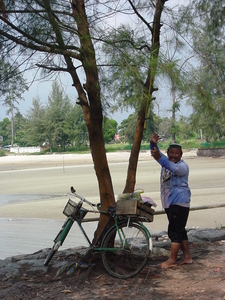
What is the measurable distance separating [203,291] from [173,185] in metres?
1.22

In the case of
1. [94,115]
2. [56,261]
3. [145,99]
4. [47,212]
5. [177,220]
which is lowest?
[47,212]

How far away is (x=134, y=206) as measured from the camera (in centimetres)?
409

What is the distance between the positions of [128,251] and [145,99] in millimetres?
1710

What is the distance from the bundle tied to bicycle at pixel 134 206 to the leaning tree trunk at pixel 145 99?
59 cm

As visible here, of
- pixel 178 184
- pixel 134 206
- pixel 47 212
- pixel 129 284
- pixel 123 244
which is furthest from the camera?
pixel 47 212

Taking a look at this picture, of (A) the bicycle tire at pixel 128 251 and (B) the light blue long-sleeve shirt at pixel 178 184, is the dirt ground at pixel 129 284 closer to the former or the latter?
(A) the bicycle tire at pixel 128 251

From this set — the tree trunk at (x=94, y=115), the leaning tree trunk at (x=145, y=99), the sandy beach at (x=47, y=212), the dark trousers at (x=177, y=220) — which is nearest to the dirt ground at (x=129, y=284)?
the dark trousers at (x=177, y=220)

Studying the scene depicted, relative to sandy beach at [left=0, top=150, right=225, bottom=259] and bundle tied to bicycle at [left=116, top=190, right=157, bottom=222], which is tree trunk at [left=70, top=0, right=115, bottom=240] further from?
sandy beach at [left=0, top=150, right=225, bottom=259]

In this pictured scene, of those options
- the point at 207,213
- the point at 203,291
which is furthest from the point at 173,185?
the point at 207,213

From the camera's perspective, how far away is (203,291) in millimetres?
3562

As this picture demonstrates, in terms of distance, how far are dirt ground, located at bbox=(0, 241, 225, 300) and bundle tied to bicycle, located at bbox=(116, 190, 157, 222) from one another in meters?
0.63

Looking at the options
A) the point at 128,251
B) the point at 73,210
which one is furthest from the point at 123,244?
the point at 73,210

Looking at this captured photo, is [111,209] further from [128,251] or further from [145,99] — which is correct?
[145,99]

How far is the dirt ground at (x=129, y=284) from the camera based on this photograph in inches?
142
